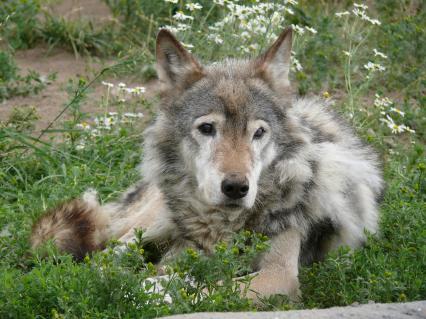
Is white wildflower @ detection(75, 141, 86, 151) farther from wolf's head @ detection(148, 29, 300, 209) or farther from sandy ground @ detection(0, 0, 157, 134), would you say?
wolf's head @ detection(148, 29, 300, 209)

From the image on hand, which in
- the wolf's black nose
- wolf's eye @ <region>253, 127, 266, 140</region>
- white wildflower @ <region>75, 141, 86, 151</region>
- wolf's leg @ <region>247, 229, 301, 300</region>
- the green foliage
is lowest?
white wildflower @ <region>75, 141, 86, 151</region>

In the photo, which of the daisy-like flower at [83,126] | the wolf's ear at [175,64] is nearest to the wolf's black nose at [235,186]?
the wolf's ear at [175,64]

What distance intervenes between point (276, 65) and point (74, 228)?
162 cm

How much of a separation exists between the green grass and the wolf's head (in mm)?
386

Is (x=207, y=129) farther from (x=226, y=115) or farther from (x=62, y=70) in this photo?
(x=62, y=70)

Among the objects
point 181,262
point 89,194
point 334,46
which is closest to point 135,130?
point 89,194

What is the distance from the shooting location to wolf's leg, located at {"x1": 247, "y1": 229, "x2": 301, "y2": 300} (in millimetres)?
4707

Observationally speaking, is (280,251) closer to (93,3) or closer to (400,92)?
(400,92)

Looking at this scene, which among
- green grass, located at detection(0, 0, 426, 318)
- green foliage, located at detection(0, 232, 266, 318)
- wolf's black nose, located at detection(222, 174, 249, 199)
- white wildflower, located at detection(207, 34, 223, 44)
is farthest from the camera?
white wildflower, located at detection(207, 34, 223, 44)

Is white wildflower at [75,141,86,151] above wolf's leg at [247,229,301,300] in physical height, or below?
below

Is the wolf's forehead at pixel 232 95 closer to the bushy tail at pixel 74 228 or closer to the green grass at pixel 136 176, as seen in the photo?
the green grass at pixel 136 176

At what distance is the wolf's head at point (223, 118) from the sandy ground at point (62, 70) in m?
2.57

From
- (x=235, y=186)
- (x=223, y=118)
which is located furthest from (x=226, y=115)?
Result: (x=235, y=186)

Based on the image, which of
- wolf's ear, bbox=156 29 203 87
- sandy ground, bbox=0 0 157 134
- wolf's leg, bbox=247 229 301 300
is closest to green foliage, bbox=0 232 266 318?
wolf's leg, bbox=247 229 301 300
